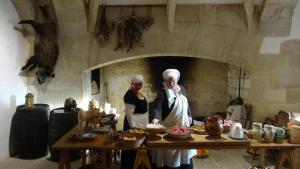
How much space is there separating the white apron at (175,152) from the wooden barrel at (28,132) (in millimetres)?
1639

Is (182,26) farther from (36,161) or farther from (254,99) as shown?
(36,161)

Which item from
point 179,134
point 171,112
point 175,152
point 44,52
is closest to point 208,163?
point 175,152

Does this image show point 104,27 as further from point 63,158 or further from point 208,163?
point 208,163

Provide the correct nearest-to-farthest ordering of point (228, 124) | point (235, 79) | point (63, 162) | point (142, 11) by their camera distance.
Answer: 1. point (63, 162)
2. point (228, 124)
3. point (142, 11)
4. point (235, 79)

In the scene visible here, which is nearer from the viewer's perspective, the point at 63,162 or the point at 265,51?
the point at 63,162

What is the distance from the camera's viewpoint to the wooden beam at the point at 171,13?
377 cm

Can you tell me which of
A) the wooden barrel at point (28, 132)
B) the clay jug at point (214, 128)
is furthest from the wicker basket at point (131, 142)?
the wooden barrel at point (28, 132)

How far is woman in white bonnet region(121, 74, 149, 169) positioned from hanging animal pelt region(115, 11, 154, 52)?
852 mm

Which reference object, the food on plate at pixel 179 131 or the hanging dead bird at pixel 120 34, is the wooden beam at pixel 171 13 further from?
the food on plate at pixel 179 131

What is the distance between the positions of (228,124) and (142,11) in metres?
2.07

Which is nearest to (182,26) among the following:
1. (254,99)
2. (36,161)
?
(254,99)

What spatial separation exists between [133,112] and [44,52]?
1.67m

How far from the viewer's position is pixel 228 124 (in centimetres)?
278

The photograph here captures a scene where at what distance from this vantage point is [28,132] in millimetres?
3773
